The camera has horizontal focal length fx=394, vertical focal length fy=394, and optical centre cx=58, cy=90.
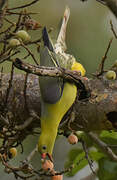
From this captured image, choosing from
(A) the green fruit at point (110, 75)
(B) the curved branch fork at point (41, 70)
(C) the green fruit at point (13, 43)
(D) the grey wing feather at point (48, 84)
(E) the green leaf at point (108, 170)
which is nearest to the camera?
(B) the curved branch fork at point (41, 70)

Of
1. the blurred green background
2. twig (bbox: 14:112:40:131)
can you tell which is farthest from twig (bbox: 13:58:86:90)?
the blurred green background

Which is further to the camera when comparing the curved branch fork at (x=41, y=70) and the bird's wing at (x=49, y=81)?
the bird's wing at (x=49, y=81)

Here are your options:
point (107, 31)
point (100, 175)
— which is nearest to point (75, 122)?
point (100, 175)

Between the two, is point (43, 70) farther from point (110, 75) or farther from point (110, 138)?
point (110, 138)

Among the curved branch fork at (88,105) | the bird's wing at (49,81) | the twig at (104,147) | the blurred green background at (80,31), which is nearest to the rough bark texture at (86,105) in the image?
the curved branch fork at (88,105)

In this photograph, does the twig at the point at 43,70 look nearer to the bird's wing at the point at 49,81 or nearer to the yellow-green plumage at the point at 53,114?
the bird's wing at the point at 49,81

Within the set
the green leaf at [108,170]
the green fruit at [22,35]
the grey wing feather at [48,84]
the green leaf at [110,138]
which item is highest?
the green fruit at [22,35]

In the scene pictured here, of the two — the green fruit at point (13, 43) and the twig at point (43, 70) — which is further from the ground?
the green fruit at point (13, 43)

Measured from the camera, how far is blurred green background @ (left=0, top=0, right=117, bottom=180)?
5895 mm

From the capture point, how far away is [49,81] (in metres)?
2.42

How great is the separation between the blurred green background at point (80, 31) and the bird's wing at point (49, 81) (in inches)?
121

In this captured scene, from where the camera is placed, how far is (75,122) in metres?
2.62

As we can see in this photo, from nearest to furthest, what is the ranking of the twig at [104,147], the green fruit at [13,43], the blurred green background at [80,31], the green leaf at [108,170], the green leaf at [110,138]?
the green fruit at [13,43], the twig at [104,147], the green leaf at [108,170], the green leaf at [110,138], the blurred green background at [80,31]

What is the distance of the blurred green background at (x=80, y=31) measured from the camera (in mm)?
5895
